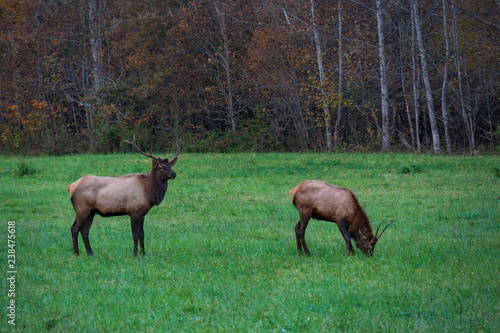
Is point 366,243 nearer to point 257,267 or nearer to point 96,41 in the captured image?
point 257,267

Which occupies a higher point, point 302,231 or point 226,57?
point 226,57

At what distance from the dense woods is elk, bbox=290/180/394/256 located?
20.7 m

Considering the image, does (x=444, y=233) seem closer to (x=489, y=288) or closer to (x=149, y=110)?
(x=489, y=288)

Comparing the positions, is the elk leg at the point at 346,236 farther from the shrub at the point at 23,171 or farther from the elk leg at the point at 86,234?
the shrub at the point at 23,171

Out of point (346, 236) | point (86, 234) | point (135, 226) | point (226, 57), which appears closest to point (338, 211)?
point (346, 236)

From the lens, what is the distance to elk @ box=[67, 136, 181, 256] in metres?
9.94

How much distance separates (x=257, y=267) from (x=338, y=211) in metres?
1.65

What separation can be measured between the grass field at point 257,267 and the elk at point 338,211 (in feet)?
0.97

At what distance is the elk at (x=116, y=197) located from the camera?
994 centimetres

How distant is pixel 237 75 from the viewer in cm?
3678

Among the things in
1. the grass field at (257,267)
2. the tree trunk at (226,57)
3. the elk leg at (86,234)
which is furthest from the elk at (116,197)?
the tree trunk at (226,57)

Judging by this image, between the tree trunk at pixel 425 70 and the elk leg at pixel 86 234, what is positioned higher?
the tree trunk at pixel 425 70

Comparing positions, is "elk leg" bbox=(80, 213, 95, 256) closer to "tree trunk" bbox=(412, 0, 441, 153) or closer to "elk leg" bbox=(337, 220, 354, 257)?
"elk leg" bbox=(337, 220, 354, 257)

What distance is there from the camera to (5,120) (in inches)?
1667
